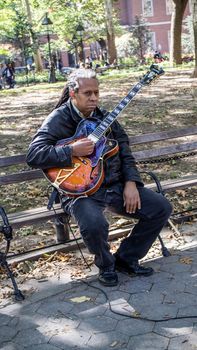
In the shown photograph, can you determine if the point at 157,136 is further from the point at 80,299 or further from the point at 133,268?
the point at 80,299

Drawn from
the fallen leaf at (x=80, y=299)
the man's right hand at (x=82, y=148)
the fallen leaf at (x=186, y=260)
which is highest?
the man's right hand at (x=82, y=148)

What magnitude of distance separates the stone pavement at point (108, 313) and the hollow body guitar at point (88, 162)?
78 centimetres

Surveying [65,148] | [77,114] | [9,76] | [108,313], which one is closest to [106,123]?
[77,114]

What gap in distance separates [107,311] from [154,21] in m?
54.1

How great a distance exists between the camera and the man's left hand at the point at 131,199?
394 centimetres

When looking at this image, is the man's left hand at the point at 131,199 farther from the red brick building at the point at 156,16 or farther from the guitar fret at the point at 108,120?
the red brick building at the point at 156,16

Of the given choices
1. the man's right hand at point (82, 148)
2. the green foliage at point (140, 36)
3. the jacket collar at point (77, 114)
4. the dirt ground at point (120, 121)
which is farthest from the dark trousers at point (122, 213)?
the green foliage at point (140, 36)

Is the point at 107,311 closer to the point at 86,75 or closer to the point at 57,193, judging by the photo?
the point at 57,193

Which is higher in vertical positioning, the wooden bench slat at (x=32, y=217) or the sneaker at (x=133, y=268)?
the wooden bench slat at (x=32, y=217)

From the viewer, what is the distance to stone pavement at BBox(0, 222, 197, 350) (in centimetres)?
316

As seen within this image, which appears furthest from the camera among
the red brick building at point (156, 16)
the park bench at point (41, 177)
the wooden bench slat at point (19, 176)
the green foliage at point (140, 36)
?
the red brick building at point (156, 16)

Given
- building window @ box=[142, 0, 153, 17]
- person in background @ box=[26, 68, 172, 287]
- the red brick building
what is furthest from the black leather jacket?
building window @ box=[142, 0, 153, 17]

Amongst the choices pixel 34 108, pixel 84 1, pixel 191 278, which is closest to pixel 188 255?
pixel 191 278

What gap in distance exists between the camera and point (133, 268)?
406cm
